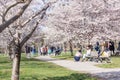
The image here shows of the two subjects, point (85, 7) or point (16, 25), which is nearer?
point (16, 25)

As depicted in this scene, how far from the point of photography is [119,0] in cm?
2164

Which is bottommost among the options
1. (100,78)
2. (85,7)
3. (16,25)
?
(100,78)

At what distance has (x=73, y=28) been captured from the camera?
2894cm

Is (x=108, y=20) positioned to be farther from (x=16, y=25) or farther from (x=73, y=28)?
(x=16, y=25)

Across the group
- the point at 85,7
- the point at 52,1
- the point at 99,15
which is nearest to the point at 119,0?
the point at 85,7

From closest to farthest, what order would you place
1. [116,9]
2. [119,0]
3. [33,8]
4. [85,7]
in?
[33,8] → [119,0] → [85,7] → [116,9]

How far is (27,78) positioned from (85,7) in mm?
6121

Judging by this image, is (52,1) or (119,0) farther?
(119,0)

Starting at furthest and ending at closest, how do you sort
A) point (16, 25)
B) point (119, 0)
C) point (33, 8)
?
1. point (119, 0)
2. point (33, 8)
3. point (16, 25)

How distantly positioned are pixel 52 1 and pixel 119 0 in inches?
309

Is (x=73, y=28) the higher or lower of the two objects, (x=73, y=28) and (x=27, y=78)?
the higher

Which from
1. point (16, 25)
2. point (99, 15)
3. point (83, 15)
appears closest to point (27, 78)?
point (16, 25)

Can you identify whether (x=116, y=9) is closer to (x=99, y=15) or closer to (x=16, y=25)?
(x=99, y=15)

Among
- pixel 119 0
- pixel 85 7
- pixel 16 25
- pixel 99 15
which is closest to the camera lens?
pixel 16 25
